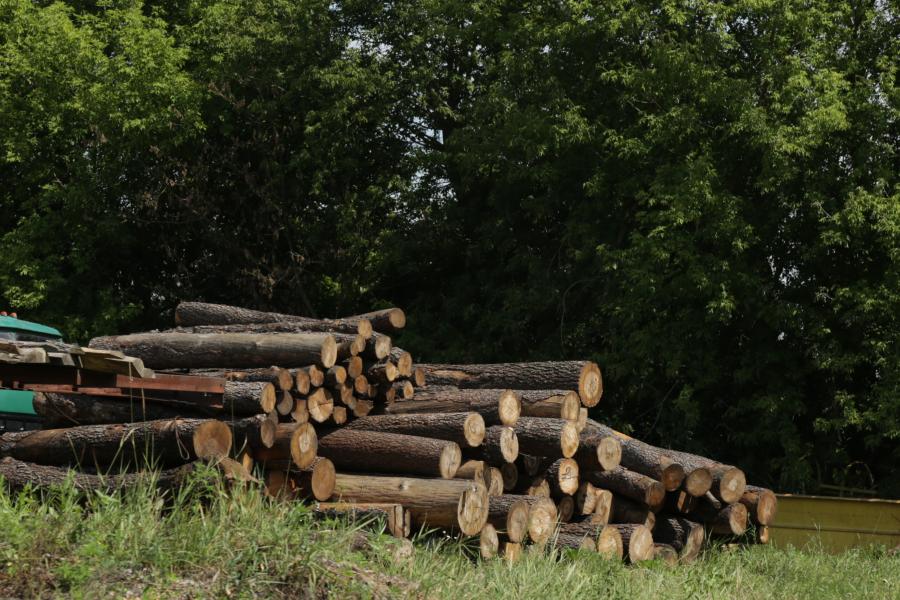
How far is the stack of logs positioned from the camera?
934cm

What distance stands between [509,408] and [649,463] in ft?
A: 5.51

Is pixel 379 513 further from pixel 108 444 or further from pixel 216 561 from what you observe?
pixel 216 561

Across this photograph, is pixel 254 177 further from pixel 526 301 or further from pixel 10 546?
pixel 10 546

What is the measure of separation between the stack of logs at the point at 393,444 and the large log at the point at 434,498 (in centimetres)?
1

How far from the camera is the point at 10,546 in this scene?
18.4 ft

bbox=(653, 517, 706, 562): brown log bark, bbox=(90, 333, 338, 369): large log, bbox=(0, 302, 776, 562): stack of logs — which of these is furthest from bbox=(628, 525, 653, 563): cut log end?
bbox=(90, 333, 338, 369): large log

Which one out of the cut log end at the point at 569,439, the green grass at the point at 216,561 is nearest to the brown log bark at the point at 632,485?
the cut log end at the point at 569,439

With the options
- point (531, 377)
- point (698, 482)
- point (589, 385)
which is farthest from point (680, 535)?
point (531, 377)

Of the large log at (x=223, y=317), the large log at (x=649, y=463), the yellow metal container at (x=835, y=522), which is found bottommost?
the yellow metal container at (x=835, y=522)

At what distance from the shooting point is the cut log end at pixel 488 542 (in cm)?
941

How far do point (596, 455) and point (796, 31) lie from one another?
9949 millimetres

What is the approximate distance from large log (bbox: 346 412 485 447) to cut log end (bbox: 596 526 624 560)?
145 cm

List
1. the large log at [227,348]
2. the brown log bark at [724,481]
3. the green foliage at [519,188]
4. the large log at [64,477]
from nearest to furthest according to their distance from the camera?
the large log at [64,477] → the large log at [227,348] → the brown log bark at [724,481] → the green foliage at [519,188]

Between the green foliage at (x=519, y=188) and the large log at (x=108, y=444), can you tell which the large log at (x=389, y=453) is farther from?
the green foliage at (x=519, y=188)
